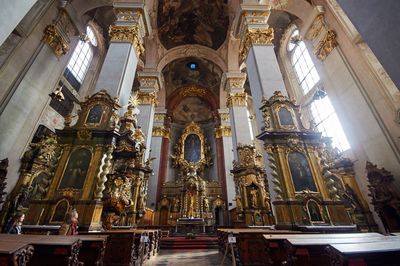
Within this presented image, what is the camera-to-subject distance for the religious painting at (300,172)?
195 inches

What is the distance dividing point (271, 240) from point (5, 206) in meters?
7.90

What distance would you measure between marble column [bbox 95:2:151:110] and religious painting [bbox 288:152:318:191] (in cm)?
557

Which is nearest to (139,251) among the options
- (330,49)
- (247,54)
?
(247,54)

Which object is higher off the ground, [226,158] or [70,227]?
[226,158]

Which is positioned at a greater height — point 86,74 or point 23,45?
point 86,74

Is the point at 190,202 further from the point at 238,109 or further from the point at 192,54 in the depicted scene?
the point at 192,54

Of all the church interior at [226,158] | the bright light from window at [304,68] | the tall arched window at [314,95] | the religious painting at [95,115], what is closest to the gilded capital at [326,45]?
the church interior at [226,158]

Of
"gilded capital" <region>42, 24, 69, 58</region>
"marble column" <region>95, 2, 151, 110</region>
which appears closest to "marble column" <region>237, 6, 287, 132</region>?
"marble column" <region>95, 2, 151, 110</region>

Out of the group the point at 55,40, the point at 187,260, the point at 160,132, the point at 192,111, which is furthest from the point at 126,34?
the point at 192,111

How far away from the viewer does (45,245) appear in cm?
206

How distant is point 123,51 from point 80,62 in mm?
6525

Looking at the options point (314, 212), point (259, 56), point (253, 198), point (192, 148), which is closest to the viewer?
point (314, 212)

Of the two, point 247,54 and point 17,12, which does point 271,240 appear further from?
point 247,54

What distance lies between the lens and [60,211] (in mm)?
4277
